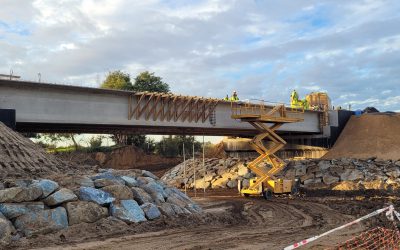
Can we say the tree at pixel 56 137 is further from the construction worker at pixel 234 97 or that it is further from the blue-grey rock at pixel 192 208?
the blue-grey rock at pixel 192 208

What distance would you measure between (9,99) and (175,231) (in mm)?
11849

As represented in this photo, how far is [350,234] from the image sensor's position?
14.9m

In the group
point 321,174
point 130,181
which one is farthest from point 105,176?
point 321,174

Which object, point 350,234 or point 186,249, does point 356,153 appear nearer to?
point 350,234

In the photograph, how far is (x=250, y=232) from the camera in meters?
15.0

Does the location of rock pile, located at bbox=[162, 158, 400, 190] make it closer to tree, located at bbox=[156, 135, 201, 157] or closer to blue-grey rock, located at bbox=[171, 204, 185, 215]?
blue-grey rock, located at bbox=[171, 204, 185, 215]

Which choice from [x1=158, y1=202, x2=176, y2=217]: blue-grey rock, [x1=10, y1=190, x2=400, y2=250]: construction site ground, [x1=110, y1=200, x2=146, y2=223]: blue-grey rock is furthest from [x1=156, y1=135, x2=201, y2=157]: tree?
[x1=110, y1=200, x2=146, y2=223]: blue-grey rock

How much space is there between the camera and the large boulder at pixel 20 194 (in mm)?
12523

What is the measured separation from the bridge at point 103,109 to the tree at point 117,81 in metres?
26.4

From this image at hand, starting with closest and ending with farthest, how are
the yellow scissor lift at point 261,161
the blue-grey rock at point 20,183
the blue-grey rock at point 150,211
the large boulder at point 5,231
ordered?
the large boulder at point 5,231 → the blue-grey rock at point 20,183 → the blue-grey rock at point 150,211 → the yellow scissor lift at point 261,161

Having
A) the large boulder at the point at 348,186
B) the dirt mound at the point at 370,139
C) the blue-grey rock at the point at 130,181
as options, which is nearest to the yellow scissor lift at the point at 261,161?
the large boulder at the point at 348,186

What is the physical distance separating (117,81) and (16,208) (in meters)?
45.5

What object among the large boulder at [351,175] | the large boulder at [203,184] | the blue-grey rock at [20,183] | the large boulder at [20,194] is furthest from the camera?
the large boulder at [203,184]

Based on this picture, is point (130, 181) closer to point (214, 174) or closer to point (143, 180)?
point (143, 180)
